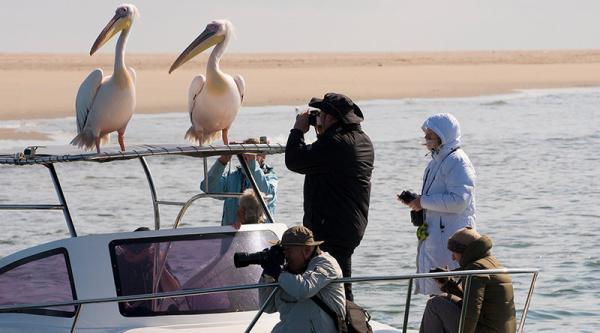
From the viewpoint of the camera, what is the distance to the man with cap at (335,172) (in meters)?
6.71

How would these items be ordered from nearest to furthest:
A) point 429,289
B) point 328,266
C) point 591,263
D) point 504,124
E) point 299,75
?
point 328,266 → point 429,289 → point 591,263 → point 504,124 → point 299,75

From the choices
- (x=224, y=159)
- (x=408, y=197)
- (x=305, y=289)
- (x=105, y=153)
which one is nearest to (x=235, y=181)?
(x=224, y=159)

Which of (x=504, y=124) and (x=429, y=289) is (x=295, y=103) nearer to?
(x=504, y=124)

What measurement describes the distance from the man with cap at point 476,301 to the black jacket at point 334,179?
743mm

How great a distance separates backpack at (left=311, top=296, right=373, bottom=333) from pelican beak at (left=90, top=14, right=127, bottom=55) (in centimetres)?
307

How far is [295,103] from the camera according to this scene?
3544cm

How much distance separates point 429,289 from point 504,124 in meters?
22.4

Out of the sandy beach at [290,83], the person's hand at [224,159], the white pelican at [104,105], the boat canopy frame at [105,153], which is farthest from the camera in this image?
the sandy beach at [290,83]

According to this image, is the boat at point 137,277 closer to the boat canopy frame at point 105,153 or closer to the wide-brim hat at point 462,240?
the boat canopy frame at point 105,153

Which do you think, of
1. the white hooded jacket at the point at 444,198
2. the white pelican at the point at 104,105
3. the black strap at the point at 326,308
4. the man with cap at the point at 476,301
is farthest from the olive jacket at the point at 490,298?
the white pelican at the point at 104,105

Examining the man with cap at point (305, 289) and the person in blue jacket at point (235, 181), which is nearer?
the man with cap at point (305, 289)

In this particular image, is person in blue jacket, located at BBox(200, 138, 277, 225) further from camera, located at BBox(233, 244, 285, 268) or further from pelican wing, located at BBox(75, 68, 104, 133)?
camera, located at BBox(233, 244, 285, 268)

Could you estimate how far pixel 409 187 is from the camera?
1825 cm

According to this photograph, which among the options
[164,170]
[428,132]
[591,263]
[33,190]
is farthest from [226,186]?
[164,170]
